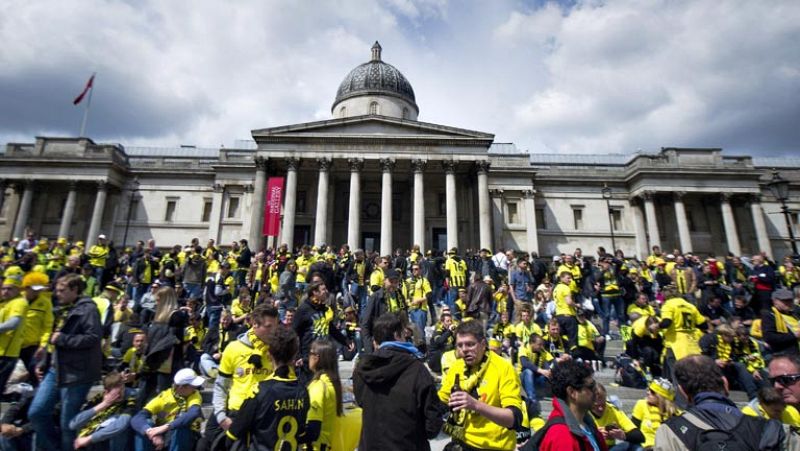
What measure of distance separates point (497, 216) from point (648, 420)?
26.1 metres

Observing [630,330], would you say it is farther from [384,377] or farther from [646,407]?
[384,377]

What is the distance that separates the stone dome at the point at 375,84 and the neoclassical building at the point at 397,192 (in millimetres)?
1500

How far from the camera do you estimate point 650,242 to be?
29547 mm

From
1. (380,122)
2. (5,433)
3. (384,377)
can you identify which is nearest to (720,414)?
(384,377)

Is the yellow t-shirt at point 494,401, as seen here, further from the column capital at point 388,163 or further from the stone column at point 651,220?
the stone column at point 651,220

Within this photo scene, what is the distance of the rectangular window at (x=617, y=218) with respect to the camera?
31.8 metres

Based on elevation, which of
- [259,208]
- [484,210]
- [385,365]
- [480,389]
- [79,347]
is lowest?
[480,389]

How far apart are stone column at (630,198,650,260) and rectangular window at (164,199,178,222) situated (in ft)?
124

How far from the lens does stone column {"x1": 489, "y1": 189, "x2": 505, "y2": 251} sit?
28.9 metres

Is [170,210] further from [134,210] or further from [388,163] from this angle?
[388,163]

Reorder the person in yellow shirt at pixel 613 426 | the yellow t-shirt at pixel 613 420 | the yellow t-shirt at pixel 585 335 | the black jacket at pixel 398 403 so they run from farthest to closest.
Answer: the yellow t-shirt at pixel 585 335, the yellow t-shirt at pixel 613 420, the person in yellow shirt at pixel 613 426, the black jacket at pixel 398 403

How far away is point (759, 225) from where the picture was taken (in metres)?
29.3

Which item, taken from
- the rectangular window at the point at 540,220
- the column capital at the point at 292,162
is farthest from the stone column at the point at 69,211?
the rectangular window at the point at 540,220

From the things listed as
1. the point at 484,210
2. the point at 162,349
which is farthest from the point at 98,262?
the point at 484,210
